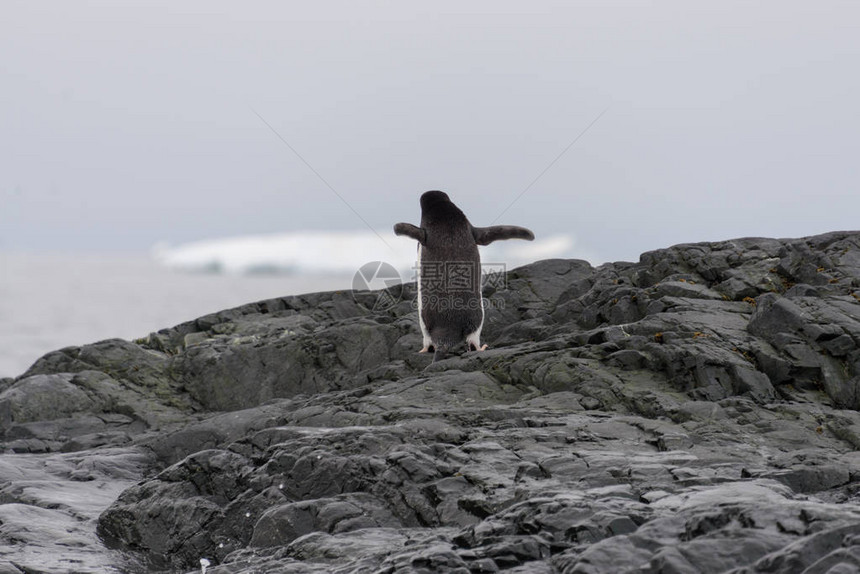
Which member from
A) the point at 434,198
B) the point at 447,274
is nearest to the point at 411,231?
the point at 434,198

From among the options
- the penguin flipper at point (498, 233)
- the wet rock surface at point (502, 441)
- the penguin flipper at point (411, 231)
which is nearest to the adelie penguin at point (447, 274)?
the penguin flipper at point (411, 231)

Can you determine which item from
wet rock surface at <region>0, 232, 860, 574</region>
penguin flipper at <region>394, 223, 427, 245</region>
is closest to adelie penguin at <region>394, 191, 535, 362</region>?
penguin flipper at <region>394, 223, 427, 245</region>

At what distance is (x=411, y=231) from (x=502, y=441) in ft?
20.9

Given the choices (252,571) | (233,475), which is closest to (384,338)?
(233,475)

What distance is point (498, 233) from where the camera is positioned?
1538 centimetres

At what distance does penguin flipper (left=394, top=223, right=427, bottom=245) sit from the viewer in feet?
46.7

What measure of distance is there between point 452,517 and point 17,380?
14.0 meters

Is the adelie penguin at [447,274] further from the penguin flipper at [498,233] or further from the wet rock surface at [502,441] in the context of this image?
the wet rock surface at [502,441]

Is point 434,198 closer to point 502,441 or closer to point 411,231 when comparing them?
point 411,231

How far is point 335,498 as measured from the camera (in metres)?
7.77

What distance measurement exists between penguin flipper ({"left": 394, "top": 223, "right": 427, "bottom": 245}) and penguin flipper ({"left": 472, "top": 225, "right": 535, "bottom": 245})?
3.66ft

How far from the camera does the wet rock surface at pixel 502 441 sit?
231 inches

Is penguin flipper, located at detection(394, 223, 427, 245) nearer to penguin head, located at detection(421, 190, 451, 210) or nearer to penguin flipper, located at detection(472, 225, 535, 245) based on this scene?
penguin head, located at detection(421, 190, 451, 210)

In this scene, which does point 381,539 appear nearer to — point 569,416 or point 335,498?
point 335,498
